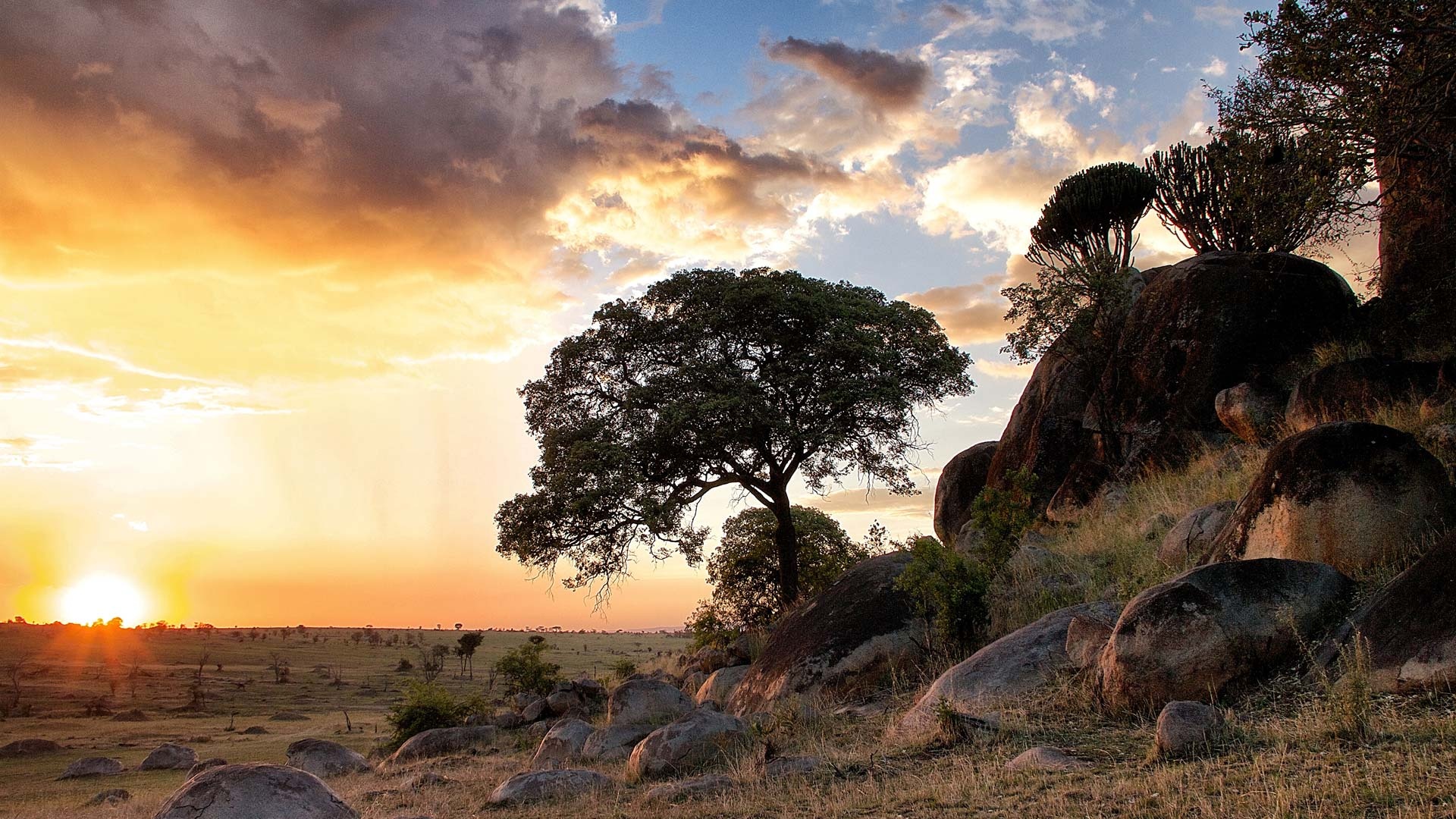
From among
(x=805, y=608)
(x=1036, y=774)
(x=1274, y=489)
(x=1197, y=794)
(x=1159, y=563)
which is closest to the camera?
(x=1197, y=794)

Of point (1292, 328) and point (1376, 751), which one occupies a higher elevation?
point (1292, 328)

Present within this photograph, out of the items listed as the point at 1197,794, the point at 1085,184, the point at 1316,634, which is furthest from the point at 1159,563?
the point at 1085,184

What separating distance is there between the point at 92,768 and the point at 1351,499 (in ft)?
87.1

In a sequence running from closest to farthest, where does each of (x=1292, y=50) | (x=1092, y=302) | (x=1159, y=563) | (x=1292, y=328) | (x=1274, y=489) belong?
1. (x=1274, y=489)
2. (x=1159, y=563)
3. (x=1292, y=50)
4. (x=1292, y=328)
5. (x=1092, y=302)

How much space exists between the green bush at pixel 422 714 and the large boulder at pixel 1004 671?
14471 millimetres

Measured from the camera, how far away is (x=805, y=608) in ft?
55.3

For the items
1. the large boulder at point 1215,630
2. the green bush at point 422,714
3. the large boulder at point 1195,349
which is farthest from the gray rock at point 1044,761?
the green bush at point 422,714

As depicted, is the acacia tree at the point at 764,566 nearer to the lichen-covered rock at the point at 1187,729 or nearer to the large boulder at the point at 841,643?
the large boulder at the point at 841,643

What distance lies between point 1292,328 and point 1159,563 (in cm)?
951

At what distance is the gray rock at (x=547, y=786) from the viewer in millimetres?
10273

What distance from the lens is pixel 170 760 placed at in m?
22.1

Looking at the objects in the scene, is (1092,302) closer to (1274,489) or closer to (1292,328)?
(1292,328)

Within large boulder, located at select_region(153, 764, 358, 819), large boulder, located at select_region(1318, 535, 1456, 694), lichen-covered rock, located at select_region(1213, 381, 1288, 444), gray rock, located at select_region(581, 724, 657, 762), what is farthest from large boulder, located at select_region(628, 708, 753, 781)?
lichen-covered rock, located at select_region(1213, 381, 1288, 444)

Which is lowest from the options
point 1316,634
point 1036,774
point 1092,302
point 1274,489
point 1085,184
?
point 1036,774
